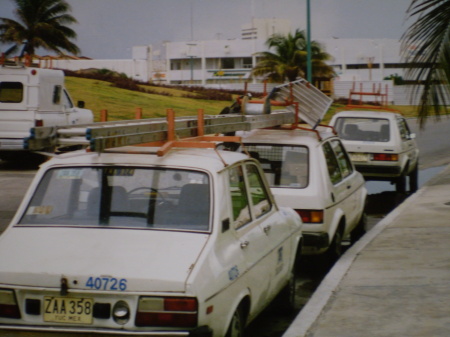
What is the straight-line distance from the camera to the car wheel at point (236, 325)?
5082mm

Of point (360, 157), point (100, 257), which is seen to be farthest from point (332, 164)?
point (360, 157)

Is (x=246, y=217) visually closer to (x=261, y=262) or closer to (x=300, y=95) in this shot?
(x=261, y=262)

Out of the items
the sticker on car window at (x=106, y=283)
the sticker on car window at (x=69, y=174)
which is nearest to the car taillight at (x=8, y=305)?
the sticker on car window at (x=106, y=283)

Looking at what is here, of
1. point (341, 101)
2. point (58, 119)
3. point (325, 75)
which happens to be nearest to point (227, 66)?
point (341, 101)

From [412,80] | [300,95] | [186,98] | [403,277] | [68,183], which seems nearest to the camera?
[68,183]

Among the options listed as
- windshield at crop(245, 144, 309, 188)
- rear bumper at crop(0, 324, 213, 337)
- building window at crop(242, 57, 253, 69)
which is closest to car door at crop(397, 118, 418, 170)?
windshield at crop(245, 144, 309, 188)

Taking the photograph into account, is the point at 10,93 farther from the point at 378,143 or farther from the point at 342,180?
the point at 342,180

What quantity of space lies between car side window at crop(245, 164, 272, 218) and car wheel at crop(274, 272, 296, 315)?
83 centimetres

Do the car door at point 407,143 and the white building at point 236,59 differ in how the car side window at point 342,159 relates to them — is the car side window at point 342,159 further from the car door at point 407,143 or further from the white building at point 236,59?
the white building at point 236,59

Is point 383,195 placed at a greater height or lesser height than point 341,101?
lesser

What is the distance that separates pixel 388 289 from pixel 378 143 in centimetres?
880

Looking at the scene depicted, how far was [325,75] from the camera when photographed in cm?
5706

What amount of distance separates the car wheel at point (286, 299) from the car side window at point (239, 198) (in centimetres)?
131

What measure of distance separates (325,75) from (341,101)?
14754mm
